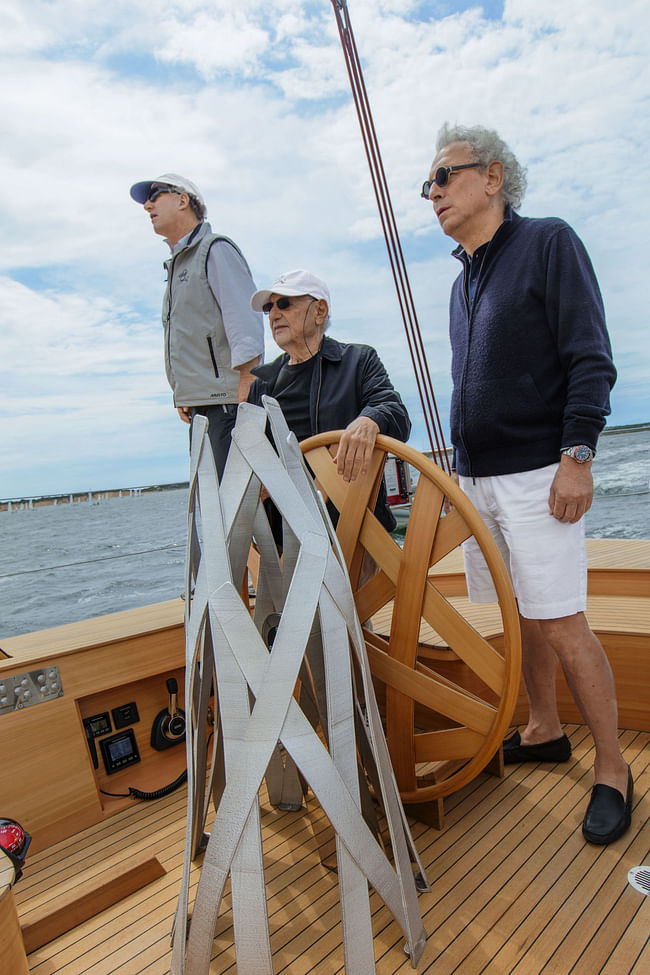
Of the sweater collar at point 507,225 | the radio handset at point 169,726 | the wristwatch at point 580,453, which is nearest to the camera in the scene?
the wristwatch at point 580,453

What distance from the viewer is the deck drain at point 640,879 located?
1372 mm

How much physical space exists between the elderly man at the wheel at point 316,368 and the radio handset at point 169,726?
103cm

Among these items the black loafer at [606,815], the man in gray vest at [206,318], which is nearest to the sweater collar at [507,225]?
the man in gray vest at [206,318]

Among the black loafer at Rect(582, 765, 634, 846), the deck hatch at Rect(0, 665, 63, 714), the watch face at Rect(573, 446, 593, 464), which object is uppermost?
the watch face at Rect(573, 446, 593, 464)

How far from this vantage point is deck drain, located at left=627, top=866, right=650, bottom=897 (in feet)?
4.50

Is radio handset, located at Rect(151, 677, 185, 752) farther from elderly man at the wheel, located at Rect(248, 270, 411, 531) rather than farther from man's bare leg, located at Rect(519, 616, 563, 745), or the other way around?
man's bare leg, located at Rect(519, 616, 563, 745)

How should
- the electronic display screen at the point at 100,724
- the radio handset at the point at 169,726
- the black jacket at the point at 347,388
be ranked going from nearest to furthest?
1. the black jacket at the point at 347,388
2. the electronic display screen at the point at 100,724
3. the radio handset at the point at 169,726

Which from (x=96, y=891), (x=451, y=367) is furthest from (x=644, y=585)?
(x=96, y=891)

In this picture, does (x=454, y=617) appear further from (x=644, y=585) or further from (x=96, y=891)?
(x=644, y=585)

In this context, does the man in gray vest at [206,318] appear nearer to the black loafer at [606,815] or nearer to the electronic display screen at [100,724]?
the electronic display screen at [100,724]

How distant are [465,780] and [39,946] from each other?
1.05 m

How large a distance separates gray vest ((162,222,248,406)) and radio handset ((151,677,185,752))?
1031 mm

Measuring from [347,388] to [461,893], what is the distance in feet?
4.32

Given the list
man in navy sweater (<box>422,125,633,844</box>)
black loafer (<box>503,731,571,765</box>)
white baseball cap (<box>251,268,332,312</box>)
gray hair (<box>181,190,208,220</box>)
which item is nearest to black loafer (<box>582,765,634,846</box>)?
man in navy sweater (<box>422,125,633,844</box>)
